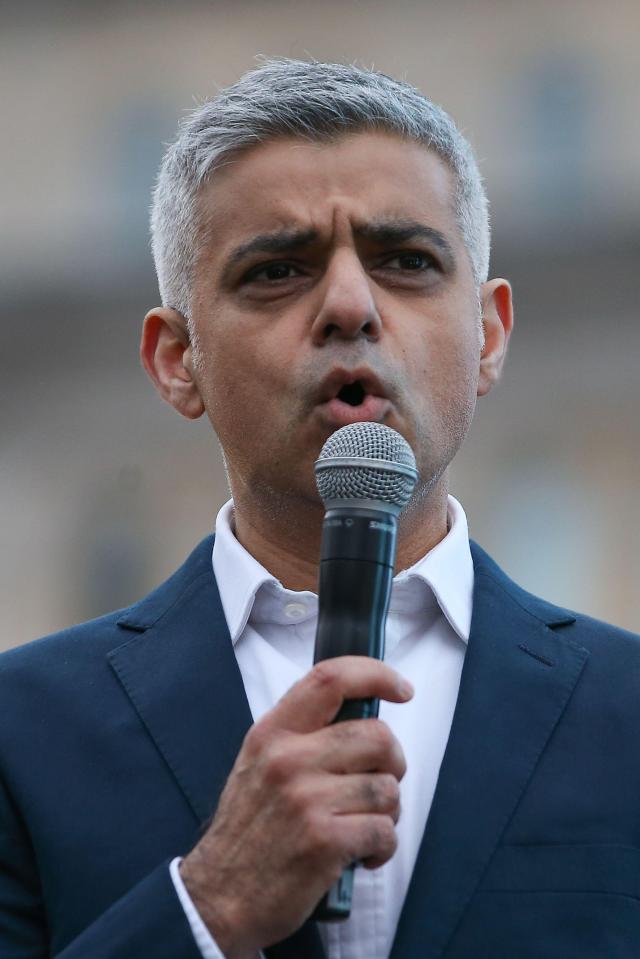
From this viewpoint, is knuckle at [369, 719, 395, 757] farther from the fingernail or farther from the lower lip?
the lower lip

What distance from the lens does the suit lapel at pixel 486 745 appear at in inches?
138

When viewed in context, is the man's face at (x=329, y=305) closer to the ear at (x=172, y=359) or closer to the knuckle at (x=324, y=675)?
the ear at (x=172, y=359)

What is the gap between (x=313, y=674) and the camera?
3.03 m

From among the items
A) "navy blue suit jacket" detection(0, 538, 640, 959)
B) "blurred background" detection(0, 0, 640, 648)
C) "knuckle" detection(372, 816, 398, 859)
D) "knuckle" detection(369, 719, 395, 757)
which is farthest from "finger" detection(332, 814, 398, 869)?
"blurred background" detection(0, 0, 640, 648)

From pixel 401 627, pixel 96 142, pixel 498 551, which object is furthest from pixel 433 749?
pixel 96 142

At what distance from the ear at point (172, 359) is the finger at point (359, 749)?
5.43ft

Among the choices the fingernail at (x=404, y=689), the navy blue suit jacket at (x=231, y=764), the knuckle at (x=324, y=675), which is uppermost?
the knuckle at (x=324, y=675)

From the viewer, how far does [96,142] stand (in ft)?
95.1

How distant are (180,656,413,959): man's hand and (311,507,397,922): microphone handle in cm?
8

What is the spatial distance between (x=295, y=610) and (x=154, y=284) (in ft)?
74.7

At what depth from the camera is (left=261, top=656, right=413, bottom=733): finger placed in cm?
300

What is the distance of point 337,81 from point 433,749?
Answer: 1.66 m

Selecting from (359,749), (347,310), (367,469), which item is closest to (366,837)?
(359,749)

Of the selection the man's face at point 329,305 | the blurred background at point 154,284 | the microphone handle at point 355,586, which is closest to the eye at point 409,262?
the man's face at point 329,305
